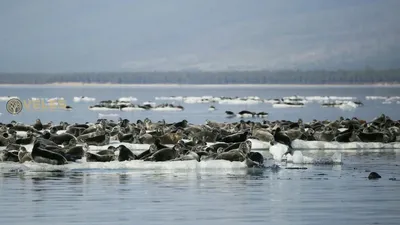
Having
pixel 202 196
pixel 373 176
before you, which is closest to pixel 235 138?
pixel 373 176

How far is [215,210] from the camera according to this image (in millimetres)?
13070

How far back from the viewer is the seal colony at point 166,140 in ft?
61.7

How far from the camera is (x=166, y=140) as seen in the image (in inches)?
920

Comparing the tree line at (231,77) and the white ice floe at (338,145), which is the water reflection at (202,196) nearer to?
the white ice floe at (338,145)

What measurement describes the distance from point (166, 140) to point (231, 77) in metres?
154

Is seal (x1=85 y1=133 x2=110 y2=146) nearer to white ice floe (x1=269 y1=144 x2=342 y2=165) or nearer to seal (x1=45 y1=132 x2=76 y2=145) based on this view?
seal (x1=45 y1=132 x2=76 y2=145)

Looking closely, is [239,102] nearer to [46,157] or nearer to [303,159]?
[303,159]

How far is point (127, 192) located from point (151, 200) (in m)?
0.95

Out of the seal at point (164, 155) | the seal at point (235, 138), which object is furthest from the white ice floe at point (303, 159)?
the seal at point (164, 155)

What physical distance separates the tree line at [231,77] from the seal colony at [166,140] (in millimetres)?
122880

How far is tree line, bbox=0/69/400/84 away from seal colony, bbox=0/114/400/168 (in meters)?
123

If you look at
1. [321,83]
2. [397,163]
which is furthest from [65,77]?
[397,163]

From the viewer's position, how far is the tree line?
154500mm

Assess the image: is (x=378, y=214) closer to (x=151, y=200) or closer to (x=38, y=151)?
(x=151, y=200)
